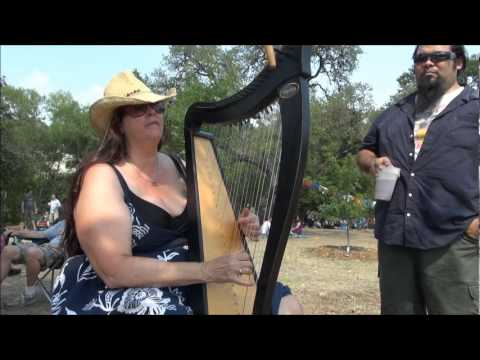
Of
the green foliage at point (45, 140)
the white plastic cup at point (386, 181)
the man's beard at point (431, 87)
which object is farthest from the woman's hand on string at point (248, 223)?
the green foliage at point (45, 140)

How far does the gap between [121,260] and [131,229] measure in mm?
145

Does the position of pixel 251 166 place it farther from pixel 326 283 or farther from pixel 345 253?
pixel 345 253

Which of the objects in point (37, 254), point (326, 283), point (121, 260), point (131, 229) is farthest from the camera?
point (326, 283)

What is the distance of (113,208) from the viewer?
1586 mm

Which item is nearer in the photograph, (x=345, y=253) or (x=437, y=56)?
(x=437, y=56)

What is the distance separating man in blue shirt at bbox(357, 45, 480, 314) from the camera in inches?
78.6

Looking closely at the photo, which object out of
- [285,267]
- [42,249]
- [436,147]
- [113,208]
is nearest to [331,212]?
[285,267]

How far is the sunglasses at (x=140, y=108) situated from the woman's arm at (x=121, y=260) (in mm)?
419

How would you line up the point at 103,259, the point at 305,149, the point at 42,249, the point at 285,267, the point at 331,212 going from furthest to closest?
1. the point at 331,212
2. the point at 285,267
3. the point at 42,249
4. the point at 103,259
5. the point at 305,149

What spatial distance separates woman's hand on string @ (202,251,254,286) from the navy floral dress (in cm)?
15

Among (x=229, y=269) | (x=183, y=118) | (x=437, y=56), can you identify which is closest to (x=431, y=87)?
(x=437, y=56)

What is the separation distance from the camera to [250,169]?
1.84 meters

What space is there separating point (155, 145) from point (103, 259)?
1.94 ft
